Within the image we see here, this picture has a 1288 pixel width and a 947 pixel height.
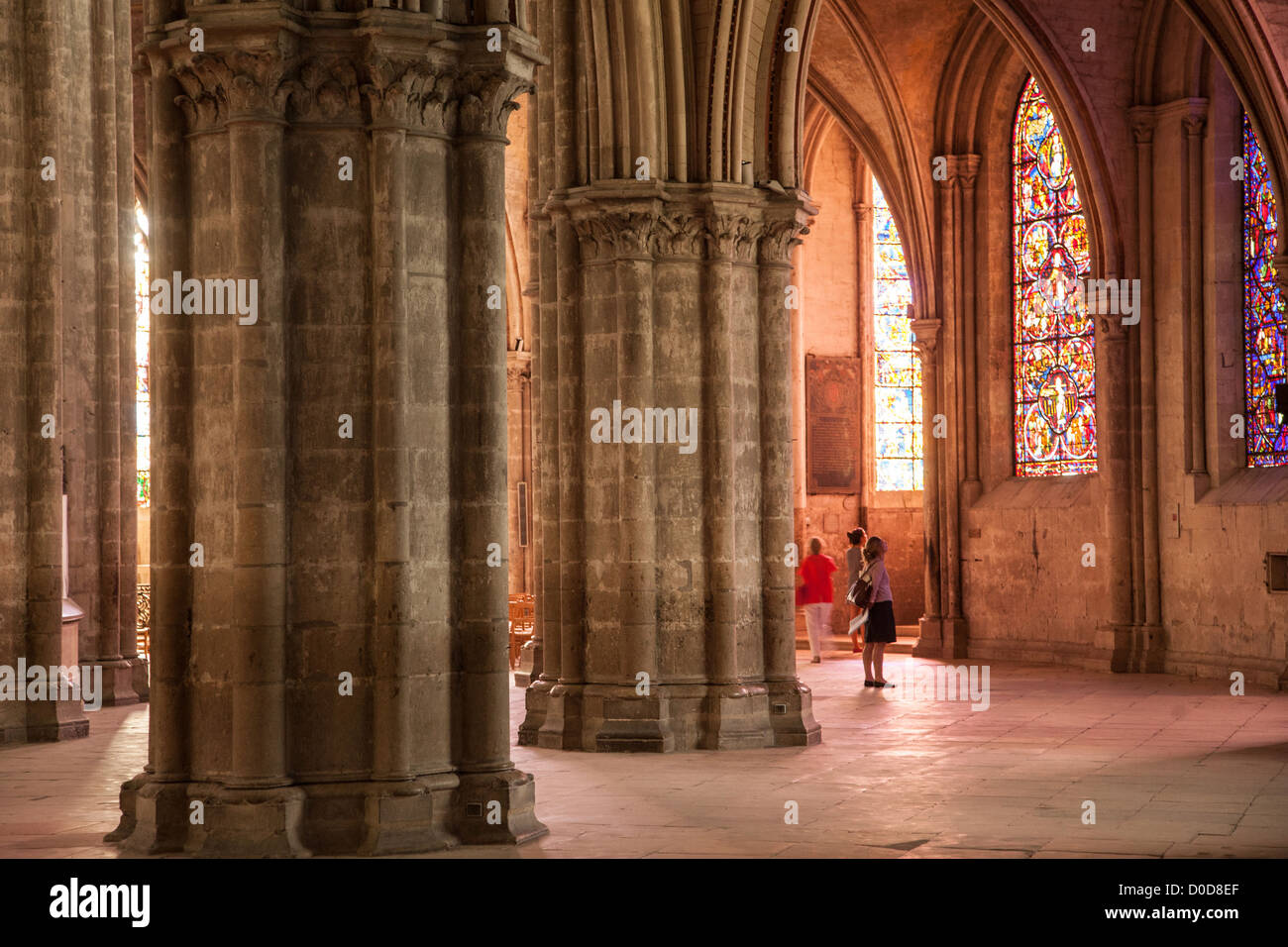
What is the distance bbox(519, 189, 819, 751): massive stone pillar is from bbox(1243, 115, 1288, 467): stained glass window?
7.33 metres

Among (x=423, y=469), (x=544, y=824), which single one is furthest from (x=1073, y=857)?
(x=423, y=469)

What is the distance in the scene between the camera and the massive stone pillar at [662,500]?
12516 mm

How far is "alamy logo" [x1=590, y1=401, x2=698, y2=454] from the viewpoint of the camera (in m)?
12.5

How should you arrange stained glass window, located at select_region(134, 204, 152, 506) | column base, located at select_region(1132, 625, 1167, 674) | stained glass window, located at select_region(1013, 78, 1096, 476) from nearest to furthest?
column base, located at select_region(1132, 625, 1167, 674) < stained glass window, located at select_region(1013, 78, 1096, 476) < stained glass window, located at select_region(134, 204, 152, 506)

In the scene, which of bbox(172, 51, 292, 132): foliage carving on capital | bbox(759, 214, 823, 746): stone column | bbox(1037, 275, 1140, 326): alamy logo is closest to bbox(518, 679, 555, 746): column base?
bbox(759, 214, 823, 746): stone column

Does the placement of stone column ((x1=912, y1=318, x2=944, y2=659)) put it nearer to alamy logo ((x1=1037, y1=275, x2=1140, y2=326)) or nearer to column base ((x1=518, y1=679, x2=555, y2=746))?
alamy logo ((x1=1037, y1=275, x2=1140, y2=326))

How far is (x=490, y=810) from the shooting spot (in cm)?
821

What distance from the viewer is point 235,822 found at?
7.80 meters

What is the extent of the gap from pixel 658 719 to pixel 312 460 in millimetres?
4922

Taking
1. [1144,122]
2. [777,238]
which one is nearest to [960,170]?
[1144,122]

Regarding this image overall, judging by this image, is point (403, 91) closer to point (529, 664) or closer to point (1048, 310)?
point (529, 664)
